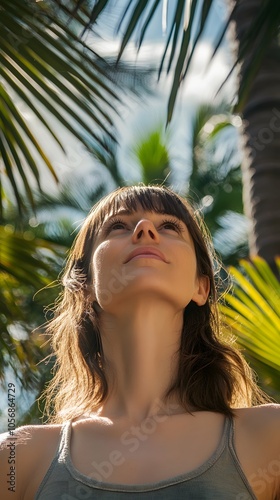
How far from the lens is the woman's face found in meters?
2.51

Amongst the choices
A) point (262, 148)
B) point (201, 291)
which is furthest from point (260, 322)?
point (262, 148)

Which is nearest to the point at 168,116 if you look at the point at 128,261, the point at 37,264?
the point at 128,261

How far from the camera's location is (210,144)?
11836 millimetres

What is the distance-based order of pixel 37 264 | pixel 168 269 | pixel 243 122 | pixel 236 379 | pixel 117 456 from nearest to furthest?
1. pixel 117 456
2. pixel 168 269
3. pixel 236 379
4. pixel 37 264
5. pixel 243 122

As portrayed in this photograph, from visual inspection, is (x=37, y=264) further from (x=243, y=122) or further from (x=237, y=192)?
(x=237, y=192)

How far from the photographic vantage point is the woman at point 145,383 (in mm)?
2305

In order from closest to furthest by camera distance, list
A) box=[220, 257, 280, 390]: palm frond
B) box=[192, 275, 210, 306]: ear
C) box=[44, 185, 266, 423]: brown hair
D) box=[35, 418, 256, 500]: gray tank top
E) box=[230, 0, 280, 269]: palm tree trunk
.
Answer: box=[35, 418, 256, 500]: gray tank top < box=[44, 185, 266, 423]: brown hair < box=[192, 275, 210, 306]: ear < box=[220, 257, 280, 390]: palm frond < box=[230, 0, 280, 269]: palm tree trunk

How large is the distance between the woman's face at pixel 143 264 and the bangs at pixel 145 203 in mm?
31

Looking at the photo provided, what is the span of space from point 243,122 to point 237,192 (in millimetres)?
7345

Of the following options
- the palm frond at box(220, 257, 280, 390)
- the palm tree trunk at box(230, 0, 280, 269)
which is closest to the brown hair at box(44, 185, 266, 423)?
the palm frond at box(220, 257, 280, 390)

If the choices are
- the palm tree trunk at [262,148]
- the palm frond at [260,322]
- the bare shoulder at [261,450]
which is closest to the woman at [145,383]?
the bare shoulder at [261,450]

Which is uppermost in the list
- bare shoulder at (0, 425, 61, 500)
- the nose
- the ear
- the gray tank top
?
the nose

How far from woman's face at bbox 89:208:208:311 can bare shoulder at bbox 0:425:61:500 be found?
1.30 feet

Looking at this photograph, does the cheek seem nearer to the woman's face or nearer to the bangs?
the woman's face
